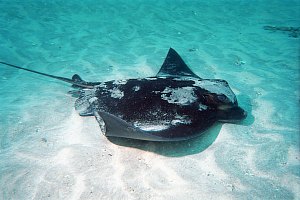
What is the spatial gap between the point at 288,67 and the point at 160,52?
3472mm

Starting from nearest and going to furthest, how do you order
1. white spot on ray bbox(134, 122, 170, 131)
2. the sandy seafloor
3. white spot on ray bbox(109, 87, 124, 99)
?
the sandy seafloor, white spot on ray bbox(134, 122, 170, 131), white spot on ray bbox(109, 87, 124, 99)

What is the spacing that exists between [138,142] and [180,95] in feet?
2.87

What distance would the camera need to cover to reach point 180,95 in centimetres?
319

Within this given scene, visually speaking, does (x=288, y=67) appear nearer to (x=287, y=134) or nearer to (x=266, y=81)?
(x=266, y=81)

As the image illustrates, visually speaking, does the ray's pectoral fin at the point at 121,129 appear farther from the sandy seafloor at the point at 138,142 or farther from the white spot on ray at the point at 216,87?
the white spot on ray at the point at 216,87

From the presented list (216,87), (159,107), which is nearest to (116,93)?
(159,107)

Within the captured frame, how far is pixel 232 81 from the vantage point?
5.19m

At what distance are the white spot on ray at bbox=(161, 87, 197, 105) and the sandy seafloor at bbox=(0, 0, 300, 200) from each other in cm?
60

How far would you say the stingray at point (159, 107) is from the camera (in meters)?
2.57

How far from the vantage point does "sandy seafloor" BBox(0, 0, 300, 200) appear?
262 cm

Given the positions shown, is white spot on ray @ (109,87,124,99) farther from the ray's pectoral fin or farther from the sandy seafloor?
the ray's pectoral fin

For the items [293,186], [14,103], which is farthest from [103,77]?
[293,186]

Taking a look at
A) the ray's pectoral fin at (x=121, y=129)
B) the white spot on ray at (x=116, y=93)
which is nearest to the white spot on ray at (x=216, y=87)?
the white spot on ray at (x=116, y=93)

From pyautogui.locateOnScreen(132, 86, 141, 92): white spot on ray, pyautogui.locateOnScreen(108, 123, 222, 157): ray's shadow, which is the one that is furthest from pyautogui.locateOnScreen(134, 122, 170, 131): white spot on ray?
pyautogui.locateOnScreen(132, 86, 141, 92): white spot on ray
